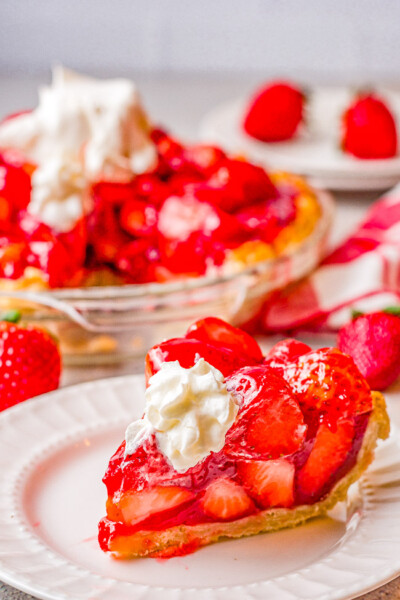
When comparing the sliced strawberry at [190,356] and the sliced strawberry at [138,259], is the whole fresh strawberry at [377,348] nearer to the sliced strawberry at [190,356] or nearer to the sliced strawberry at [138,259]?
the sliced strawberry at [190,356]

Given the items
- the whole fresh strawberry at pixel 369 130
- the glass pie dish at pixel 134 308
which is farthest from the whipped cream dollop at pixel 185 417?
the whole fresh strawberry at pixel 369 130

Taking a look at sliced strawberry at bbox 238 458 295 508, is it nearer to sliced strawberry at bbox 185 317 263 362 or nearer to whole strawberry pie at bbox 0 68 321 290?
sliced strawberry at bbox 185 317 263 362

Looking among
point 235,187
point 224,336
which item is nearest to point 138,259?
point 235,187

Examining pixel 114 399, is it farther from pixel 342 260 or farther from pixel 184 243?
pixel 342 260

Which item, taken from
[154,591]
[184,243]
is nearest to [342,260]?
[184,243]

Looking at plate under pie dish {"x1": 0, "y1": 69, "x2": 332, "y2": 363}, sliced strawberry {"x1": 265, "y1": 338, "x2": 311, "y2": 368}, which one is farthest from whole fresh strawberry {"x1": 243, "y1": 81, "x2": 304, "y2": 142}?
sliced strawberry {"x1": 265, "y1": 338, "x2": 311, "y2": 368}

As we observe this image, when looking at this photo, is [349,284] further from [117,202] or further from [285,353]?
[285,353]

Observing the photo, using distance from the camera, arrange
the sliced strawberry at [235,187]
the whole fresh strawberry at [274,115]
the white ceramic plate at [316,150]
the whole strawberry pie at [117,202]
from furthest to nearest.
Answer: the whole fresh strawberry at [274,115]
the white ceramic plate at [316,150]
the sliced strawberry at [235,187]
the whole strawberry pie at [117,202]
